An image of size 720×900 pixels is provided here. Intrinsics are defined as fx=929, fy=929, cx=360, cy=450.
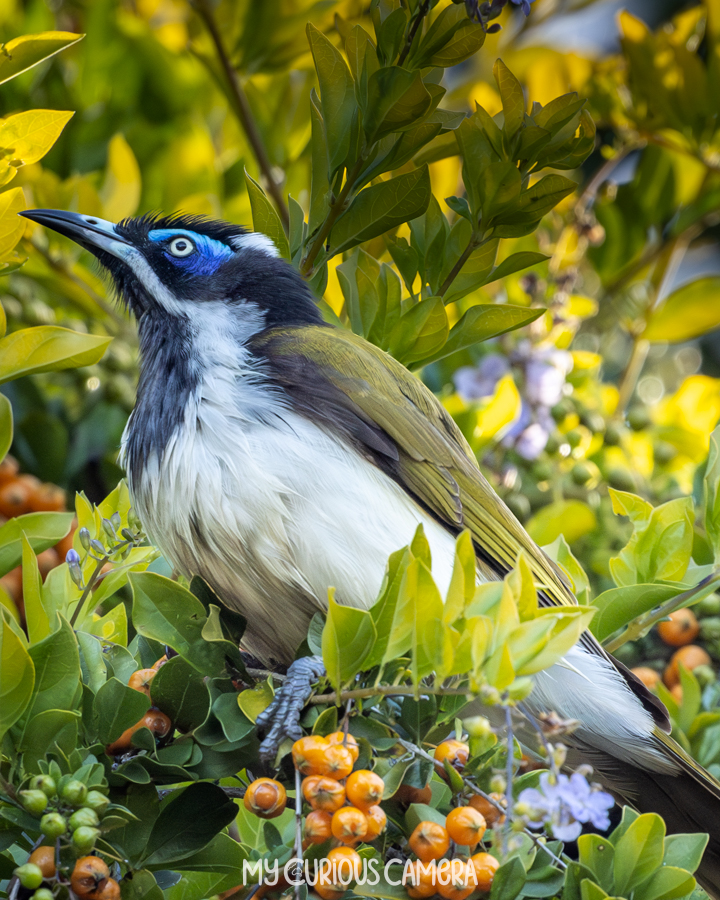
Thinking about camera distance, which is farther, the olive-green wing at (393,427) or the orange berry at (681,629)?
the orange berry at (681,629)

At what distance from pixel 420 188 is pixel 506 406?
1.42 meters

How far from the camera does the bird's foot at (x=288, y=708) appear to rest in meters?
1.60

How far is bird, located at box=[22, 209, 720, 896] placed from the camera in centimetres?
206

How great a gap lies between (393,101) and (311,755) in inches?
51.9

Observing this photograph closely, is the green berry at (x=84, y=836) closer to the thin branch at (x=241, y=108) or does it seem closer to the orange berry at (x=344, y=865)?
the orange berry at (x=344, y=865)

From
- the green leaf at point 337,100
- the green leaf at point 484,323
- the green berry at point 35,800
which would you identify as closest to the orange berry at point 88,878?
the green berry at point 35,800

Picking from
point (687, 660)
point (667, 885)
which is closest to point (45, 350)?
point (667, 885)

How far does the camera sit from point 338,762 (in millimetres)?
1482

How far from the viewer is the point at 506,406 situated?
3344mm

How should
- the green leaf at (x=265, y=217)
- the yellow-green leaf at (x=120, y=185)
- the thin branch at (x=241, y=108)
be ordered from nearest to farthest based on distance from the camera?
the green leaf at (x=265, y=217) < the thin branch at (x=241, y=108) < the yellow-green leaf at (x=120, y=185)

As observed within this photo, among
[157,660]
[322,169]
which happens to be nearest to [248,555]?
[157,660]

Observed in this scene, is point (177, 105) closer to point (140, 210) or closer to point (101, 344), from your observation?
point (140, 210)

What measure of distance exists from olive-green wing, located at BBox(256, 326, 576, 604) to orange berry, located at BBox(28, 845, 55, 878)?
1.10 metres

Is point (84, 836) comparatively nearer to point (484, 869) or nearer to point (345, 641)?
point (345, 641)
